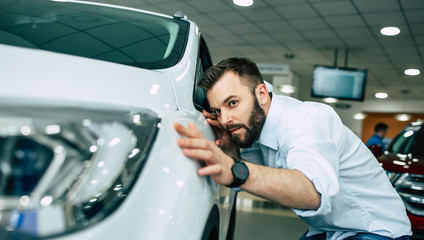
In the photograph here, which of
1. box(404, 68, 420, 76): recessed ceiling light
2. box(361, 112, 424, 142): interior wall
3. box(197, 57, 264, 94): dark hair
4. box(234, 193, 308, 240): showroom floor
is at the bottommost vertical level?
box(234, 193, 308, 240): showroom floor

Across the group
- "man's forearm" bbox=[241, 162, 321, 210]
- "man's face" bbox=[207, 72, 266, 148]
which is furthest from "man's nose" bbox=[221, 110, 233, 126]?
"man's forearm" bbox=[241, 162, 321, 210]

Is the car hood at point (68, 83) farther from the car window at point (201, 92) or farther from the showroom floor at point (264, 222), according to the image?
the showroom floor at point (264, 222)

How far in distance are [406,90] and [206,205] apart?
1396 cm

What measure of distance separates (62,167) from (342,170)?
109 centimetres

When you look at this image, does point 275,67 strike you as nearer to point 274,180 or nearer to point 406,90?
point 406,90

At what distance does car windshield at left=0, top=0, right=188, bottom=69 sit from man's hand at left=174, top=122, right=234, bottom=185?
1.21ft

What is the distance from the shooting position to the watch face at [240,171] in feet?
2.96

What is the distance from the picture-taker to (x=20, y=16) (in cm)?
130

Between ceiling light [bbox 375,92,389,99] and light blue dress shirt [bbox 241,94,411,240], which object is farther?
ceiling light [bbox 375,92,389,99]

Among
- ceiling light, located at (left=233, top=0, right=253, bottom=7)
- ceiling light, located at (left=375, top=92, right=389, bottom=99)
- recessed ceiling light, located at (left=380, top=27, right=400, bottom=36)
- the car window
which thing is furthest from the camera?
ceiling light, located at (left=375, top=92, right=389, bottom=99)

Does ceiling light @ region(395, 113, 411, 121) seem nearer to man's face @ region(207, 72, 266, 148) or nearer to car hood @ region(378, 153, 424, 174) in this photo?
car hood @ region(378, 153, 424, 174)

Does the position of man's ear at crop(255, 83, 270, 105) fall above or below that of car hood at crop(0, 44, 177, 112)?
above

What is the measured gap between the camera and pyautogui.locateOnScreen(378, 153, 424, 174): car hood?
2.51 meters

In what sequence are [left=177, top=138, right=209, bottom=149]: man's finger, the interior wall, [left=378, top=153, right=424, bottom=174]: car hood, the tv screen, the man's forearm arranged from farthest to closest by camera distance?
the interior wall, the tv screen, [left=378, top=153, right=424, bottom=174]: car hood, the man's forearm, [left=177, top=138, right=209, bottom=149]: man's finger
